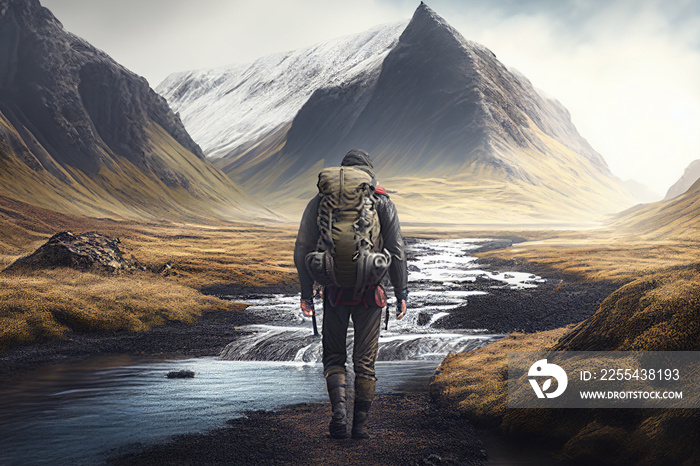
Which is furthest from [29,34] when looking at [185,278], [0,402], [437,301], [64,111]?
[0,402]

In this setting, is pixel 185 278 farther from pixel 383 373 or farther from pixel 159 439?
pixel 159 439

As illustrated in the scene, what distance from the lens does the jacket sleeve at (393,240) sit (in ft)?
30.5

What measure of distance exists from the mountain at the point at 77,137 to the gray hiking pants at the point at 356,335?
122719 mm

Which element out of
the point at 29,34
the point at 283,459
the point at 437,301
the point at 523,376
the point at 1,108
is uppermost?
the point at 29,34

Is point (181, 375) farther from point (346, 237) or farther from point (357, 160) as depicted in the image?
point (357, 160)

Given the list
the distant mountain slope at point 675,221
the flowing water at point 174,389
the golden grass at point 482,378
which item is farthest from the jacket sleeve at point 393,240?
the distant mountain slope at point 675,221

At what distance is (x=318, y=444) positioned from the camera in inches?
370

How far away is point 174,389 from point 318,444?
6266 mm

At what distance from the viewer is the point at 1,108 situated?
5679 inches

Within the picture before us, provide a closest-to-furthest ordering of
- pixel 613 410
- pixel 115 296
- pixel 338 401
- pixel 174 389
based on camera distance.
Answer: pixel 338 401
pixel 613 410
pixel 174 389
pixel 115 296

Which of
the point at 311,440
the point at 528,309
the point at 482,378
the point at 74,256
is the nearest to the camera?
the point at 311,440

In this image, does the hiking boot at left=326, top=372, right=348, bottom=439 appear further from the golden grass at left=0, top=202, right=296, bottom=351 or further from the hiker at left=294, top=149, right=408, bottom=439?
the golden grass at left=0, top=202, right=296, bottom=351

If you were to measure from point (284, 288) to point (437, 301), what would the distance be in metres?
13.9

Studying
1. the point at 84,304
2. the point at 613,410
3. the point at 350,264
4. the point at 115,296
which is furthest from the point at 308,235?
the point at 115,296
